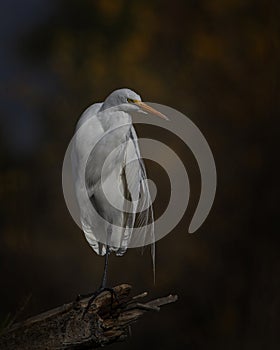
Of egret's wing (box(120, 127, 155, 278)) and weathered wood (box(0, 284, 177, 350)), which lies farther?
egret's wing (box(120, 127, 155, 278))

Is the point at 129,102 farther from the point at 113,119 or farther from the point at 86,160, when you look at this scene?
the point at 86,160

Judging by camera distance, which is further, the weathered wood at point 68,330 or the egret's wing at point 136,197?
the egret's wing at point 136,197

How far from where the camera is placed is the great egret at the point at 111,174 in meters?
1.30

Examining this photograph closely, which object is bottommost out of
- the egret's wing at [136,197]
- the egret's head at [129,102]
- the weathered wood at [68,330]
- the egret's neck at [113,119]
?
the weathered wood at [68,330]

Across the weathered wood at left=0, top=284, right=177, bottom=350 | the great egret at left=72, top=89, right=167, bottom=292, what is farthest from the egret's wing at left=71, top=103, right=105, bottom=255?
the weathered wood at left=0, top=284, right=177, bottom=350

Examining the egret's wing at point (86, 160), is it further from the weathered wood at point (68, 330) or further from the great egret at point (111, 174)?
the weathered wood at point (68, 330)

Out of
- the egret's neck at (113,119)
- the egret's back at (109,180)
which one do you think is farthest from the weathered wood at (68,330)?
the egret's neck at (113,119)

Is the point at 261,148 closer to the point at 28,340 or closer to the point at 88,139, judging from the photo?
the point at 88,139

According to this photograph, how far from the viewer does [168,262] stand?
93.7 inches

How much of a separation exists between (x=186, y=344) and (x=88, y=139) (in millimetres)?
1316

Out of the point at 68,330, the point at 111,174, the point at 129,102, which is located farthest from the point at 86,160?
the point at 68,330

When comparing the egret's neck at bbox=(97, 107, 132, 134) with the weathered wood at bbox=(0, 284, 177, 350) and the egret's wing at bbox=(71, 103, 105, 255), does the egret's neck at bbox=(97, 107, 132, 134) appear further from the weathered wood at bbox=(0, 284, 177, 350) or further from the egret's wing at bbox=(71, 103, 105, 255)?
the weathered wood at bbox=(0, 284, 177, 350)

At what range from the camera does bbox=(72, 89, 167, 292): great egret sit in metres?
1.30

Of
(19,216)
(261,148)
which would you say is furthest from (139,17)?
(19,216)
